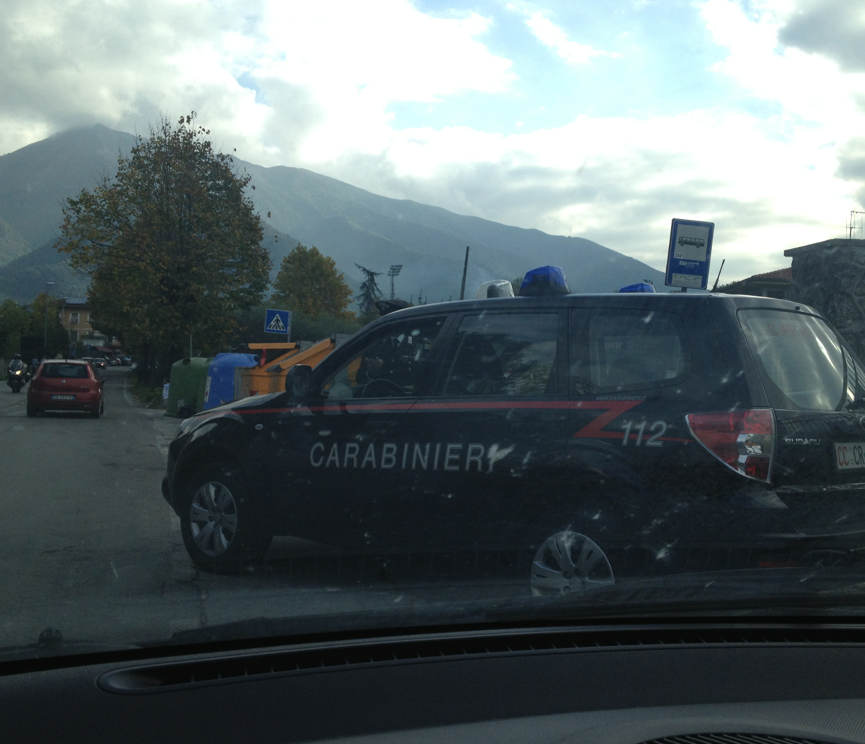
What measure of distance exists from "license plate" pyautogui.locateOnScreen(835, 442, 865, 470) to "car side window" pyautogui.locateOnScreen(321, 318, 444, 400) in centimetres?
219

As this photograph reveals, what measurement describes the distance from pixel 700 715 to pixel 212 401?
18.0 meters

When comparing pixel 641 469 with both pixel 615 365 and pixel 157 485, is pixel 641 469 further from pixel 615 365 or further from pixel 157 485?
pixel 157 485

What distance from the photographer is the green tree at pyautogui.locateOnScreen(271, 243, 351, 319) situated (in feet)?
249

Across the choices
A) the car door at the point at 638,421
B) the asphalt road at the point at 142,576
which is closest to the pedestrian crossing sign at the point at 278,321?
the asphalt road at the point at 142,576

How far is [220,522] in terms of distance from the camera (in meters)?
5.87

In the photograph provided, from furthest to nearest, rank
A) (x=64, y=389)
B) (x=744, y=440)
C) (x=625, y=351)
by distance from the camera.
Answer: (x=64, y=389), (x=625, y=351), (x=744, y=440)

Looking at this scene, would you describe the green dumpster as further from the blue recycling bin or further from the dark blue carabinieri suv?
the dark blue carabinieri suv

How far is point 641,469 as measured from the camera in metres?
4.21

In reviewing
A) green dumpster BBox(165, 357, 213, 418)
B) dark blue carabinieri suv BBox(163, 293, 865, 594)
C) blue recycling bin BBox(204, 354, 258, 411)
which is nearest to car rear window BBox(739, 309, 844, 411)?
dark blue carabinieri suv BBox(163, 293, 865, 594)

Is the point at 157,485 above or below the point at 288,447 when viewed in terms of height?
below

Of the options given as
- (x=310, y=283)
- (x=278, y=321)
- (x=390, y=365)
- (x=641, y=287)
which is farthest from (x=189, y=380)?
(x=310, y=283)

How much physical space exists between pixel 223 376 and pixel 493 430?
50.0 ft

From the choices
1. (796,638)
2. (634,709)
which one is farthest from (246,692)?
(796,638)

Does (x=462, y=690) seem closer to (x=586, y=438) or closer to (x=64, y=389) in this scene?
(x=586, y=438)
